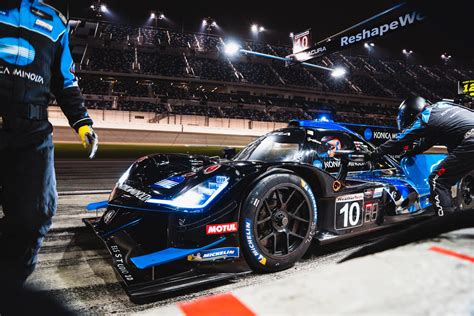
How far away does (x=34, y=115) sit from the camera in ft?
5.60

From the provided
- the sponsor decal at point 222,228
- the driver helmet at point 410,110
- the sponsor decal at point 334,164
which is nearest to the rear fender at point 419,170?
the driver helmet at point 410,110

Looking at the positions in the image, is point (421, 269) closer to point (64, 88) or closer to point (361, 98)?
point (64, 88)

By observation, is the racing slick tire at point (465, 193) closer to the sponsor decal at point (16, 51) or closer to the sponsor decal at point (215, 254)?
the sponsor decal at point (215, 254)

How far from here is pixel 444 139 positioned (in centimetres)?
383

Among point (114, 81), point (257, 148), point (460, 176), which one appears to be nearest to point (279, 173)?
point (257, 148)

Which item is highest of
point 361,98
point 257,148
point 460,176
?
point 361,98

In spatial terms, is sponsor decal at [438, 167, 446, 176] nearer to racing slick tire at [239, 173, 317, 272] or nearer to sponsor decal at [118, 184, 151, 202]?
racing slick tire at [239, 173, 317, 272]

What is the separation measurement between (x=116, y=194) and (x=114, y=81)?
29.7 metres

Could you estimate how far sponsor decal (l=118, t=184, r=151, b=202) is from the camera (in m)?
2.56

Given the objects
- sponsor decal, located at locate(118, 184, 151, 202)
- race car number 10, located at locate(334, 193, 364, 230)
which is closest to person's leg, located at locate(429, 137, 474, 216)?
race car number 10, located at locate(334, 193, 364, 230)

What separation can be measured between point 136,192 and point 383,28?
9.15m

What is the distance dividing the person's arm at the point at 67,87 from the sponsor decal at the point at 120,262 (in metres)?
0.88

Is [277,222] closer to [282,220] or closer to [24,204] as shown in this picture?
[282,220]

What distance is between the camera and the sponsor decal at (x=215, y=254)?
221cm
